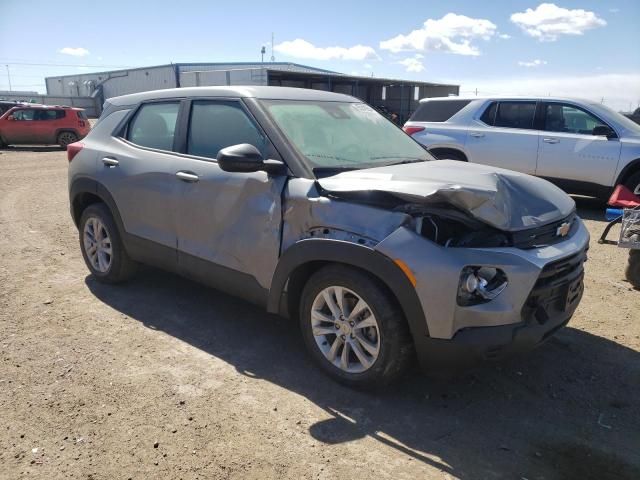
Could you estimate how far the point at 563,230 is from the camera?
3.04 m

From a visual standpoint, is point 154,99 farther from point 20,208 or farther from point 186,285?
point 20,208

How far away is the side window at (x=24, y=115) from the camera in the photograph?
19062 mm

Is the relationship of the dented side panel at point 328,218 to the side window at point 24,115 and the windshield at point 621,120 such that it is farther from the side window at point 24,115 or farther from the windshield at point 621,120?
the side window at point 24,115

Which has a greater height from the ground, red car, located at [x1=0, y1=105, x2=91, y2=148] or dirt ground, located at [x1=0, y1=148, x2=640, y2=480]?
red car, located at [x1=0, y1=105, x2=91, y2=148]

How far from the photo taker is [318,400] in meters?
3.00

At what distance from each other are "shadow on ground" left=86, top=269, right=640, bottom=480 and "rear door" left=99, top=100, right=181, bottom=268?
26.3 inches

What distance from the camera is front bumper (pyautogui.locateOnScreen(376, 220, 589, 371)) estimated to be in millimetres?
2580

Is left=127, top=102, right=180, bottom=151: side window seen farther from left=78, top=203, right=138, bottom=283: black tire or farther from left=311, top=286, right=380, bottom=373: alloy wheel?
left=311, top=286, right=380, bottom=373: alloy wheel

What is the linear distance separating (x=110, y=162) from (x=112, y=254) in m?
0.83

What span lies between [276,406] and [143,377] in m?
0.93

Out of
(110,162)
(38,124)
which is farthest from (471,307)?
(38,124)

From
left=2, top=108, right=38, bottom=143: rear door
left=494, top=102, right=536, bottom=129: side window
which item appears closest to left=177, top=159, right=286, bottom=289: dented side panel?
left=494, top=102, right=536, bottom=129: side window

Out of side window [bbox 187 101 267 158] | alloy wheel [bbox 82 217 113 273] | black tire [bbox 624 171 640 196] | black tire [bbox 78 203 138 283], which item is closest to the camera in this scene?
side window [bbox 187 101 267 158]

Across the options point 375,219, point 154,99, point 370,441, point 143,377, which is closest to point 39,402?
point 143,377
